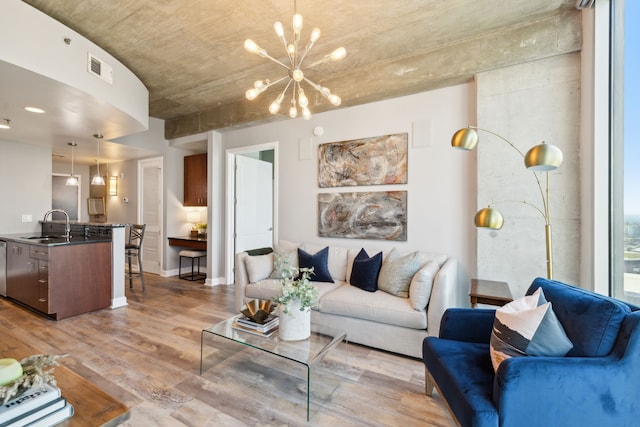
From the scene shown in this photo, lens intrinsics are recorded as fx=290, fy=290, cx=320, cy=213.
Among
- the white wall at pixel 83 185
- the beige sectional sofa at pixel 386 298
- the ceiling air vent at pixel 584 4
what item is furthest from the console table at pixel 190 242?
the ceiling air vent at pixel 584 4

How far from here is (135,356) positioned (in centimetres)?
254

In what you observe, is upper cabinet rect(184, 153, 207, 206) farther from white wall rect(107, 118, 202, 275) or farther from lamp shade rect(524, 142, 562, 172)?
lamp shade rect(524, 142, 562, 172)

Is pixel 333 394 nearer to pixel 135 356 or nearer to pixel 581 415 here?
pixel 581 415

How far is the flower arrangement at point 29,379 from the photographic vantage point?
97 cm

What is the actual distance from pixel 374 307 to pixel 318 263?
100cm

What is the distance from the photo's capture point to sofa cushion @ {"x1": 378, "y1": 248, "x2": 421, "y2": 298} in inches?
112

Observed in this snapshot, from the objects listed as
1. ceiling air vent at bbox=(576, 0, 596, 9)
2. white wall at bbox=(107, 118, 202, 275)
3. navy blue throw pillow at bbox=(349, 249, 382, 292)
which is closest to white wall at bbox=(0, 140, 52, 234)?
white wall at bbox=(107, 118, 202, 275)

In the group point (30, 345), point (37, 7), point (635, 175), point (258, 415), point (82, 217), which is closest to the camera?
point (258, 415)

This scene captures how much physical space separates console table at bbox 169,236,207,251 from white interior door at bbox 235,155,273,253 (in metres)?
0.91

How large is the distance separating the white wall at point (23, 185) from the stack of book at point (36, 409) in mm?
5135

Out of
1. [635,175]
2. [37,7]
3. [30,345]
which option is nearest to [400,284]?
[635,175]

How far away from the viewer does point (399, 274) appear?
9.45 ft

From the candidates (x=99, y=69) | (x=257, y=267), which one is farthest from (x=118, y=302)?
(x=99, y=69)

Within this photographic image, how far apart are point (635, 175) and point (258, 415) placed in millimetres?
3017
